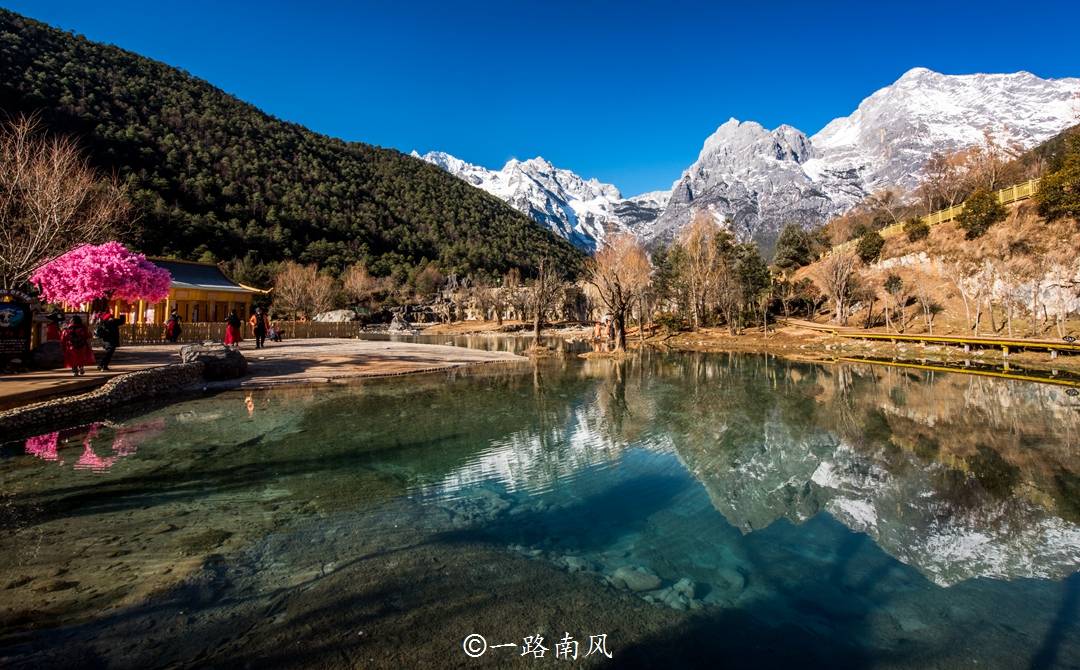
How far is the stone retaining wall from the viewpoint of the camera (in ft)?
31.1

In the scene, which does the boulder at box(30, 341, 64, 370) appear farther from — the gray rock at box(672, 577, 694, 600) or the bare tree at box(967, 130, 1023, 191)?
the bare tree at box(967, 130, 1023, 191)

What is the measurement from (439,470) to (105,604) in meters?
4.37

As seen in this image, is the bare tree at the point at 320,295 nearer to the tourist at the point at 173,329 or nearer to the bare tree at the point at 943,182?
the tourist at the point at 173,329

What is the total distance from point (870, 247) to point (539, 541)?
5630cm

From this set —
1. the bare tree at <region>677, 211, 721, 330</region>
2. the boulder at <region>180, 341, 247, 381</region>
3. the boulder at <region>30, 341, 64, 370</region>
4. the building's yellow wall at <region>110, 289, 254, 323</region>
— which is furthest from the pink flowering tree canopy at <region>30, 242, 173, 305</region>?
the bare tree at <region>677, 211, 721, 330</region>

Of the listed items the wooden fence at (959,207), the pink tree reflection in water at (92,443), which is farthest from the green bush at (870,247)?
the pink tree reflection in water at (92,443)

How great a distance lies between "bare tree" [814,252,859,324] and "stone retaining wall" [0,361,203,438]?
47.2 meters

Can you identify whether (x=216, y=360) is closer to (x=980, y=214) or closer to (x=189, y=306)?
(x=189, y=306)

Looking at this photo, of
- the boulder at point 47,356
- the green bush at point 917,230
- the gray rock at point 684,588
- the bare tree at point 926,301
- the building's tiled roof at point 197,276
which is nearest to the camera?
the gray rock at point 684,588

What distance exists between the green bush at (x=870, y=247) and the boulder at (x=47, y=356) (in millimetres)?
60582

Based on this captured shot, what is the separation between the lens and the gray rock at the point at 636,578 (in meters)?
4.56

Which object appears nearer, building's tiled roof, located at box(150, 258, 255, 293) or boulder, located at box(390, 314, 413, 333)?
building's tiled roof, located at box(150, 258, 255, 293)

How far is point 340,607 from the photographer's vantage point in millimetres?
3938

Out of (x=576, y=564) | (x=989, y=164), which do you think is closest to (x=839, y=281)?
(x=989, y=164)
